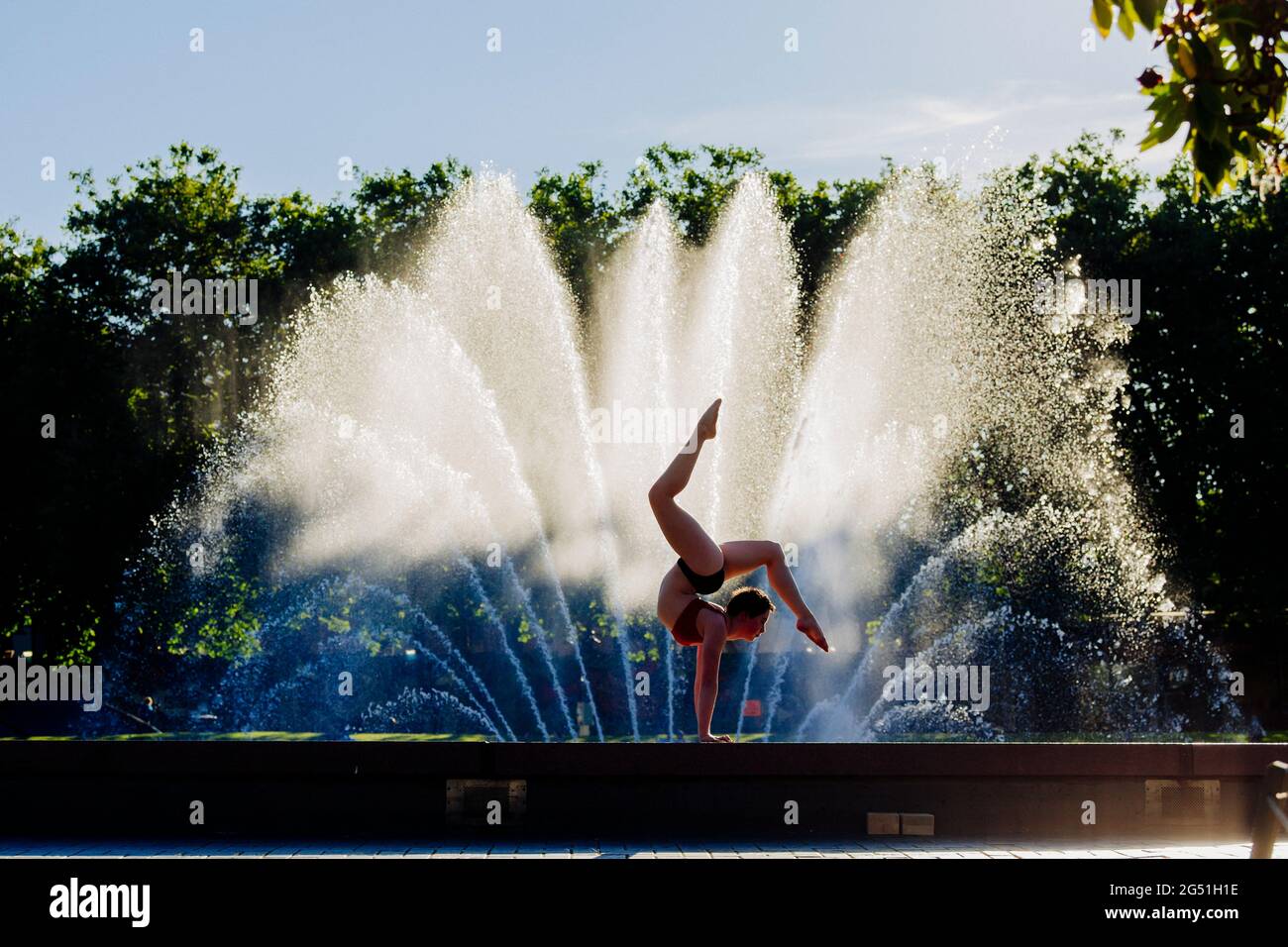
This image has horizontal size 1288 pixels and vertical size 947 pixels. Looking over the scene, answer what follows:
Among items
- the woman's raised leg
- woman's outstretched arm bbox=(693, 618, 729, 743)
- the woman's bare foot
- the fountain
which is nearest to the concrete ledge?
woman's outstretched arm bbox=(693, 618, 729, 743)

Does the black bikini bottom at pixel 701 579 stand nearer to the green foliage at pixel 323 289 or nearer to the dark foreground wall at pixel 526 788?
the dark foreground wall at pixel 526 788

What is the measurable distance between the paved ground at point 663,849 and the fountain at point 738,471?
1607 cm

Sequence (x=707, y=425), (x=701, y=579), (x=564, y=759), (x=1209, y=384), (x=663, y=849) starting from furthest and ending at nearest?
(x=1209, y=384) < (x=564, y=759) < (x=701, y=579) < (x=663, y=849) < (x=707, y=425)

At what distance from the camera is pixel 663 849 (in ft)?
27.9

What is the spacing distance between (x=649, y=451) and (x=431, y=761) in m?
17.5

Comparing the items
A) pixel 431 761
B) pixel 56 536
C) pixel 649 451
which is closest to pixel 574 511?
pixel 649 451

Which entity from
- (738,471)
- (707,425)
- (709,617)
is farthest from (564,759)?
(738,471)

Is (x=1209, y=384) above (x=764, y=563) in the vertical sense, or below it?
above

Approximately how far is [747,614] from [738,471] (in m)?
17.4

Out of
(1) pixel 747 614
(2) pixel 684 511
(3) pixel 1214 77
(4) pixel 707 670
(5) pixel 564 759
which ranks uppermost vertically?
(3) pixel 1214 77

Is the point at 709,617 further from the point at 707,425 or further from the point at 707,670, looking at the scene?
the point at 707,425

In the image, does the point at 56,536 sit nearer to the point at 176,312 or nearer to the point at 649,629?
the point at 176,312

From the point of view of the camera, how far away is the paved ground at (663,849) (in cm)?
814

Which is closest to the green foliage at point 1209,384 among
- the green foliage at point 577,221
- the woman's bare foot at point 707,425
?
the green foliage at point 577,221
